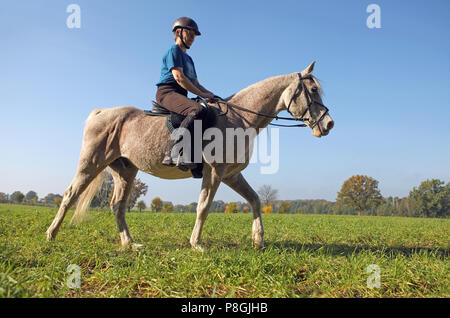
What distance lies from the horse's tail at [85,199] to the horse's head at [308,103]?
4.53m

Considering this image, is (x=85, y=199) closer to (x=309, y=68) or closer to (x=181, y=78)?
(x=181, y=78)

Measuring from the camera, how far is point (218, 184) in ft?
15.0

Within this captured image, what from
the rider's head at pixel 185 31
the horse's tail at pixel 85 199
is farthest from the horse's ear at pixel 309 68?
the horse's tail at pixel 85 199

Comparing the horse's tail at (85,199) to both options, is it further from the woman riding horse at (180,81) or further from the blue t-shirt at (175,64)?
the blue t-shirt at (175,64)

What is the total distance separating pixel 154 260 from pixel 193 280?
3.08ft

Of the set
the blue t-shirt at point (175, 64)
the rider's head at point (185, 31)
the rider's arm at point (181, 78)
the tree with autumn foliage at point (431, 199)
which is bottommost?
the tree with autumn foliage at point (431, 199)

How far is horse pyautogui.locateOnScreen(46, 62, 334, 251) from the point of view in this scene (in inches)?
A: 183

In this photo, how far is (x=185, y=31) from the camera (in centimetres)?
479

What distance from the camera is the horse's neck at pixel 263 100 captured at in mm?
4867

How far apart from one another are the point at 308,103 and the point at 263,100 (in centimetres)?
83

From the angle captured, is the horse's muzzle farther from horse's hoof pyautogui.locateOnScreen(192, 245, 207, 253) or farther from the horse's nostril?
horse's hoof pyautogui.locateOnScreen(192, 245, 207, 253)
